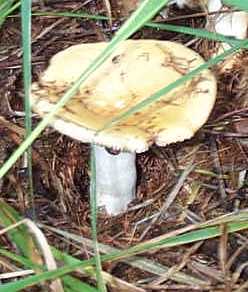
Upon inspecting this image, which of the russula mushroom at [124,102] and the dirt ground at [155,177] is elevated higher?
the russula mushroom at [124,102]

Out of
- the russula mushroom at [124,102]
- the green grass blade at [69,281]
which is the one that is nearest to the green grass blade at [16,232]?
the green grass blade at [69,281]

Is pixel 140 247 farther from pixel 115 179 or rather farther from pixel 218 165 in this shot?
pixel 218 165

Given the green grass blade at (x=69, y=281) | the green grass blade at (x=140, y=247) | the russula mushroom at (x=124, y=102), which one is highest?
the russula mushroom at (x=124, y=102)

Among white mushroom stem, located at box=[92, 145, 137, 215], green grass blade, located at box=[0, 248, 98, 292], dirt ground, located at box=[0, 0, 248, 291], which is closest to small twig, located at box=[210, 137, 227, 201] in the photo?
dirt ground, located at box=[0, 0, 248, 291]

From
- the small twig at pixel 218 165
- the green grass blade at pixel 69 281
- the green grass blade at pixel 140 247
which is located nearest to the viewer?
the green grass blade at pixel 140 247

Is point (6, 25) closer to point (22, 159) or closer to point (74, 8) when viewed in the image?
point (74, 8)

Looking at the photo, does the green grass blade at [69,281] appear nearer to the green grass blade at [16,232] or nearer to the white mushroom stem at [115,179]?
the green grass blade at [16,232]
